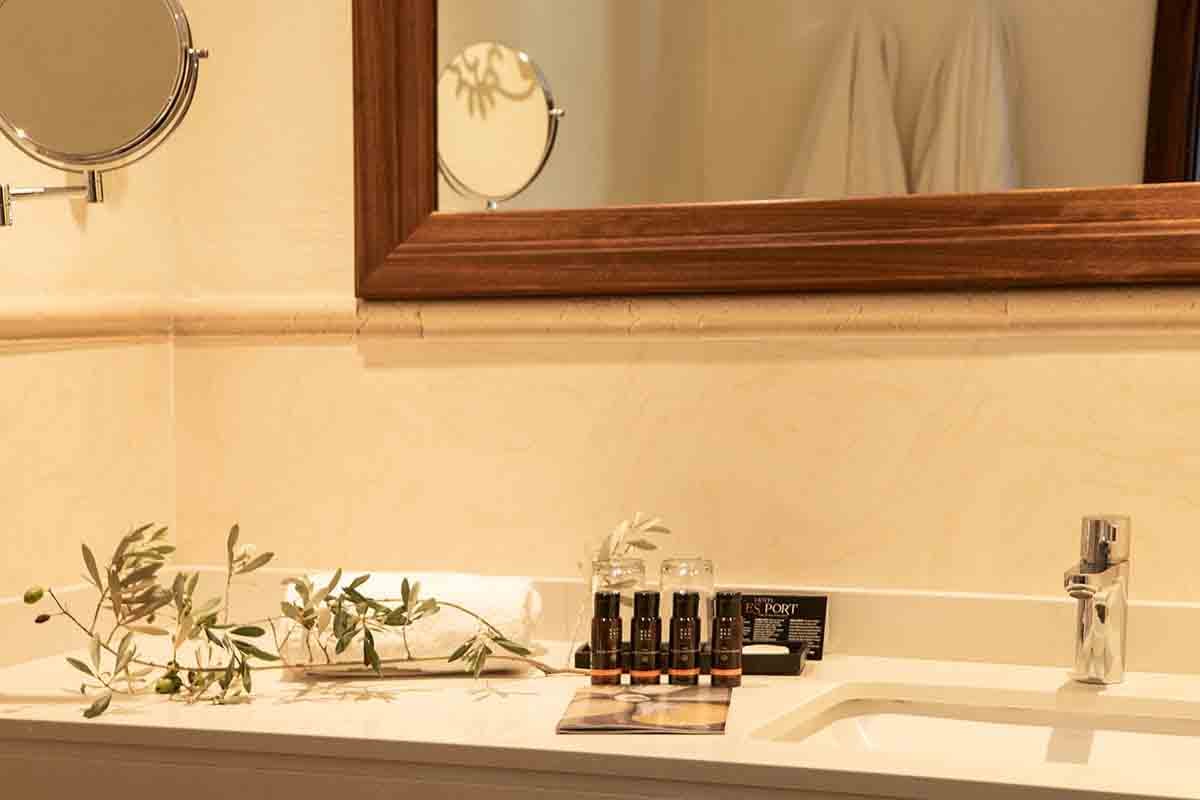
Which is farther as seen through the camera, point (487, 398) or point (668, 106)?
point (487, 398)

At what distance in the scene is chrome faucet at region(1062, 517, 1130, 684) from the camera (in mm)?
1325

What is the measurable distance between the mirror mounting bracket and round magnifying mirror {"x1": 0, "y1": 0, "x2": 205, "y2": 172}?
2 cm

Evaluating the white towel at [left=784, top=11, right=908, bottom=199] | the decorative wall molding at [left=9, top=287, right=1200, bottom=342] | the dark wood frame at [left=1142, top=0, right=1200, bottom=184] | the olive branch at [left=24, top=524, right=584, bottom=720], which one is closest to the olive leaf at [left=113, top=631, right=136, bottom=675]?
the olive branch at [left=24, top=524, right=584, bottom=720]

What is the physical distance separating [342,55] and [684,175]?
402 mm

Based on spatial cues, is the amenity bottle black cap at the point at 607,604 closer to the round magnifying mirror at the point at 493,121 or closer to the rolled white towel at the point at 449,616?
the rolled white towel at the point at 449,616

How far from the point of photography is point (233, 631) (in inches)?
52.1

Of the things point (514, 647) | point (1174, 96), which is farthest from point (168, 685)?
point (1174, 96)

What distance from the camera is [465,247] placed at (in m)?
1.56

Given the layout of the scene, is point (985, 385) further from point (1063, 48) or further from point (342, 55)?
point (342, 55)

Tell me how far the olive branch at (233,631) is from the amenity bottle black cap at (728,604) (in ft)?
0.54

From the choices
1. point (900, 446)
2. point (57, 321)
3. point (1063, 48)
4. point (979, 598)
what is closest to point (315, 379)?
point (57, 321)

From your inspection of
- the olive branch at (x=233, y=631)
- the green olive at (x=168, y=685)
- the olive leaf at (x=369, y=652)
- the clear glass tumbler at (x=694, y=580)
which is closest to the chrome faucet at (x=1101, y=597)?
the clear glass tumbler at (x=694, y=580)

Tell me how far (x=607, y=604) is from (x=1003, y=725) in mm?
361

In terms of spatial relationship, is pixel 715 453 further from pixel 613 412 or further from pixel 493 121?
pixel 493 121
